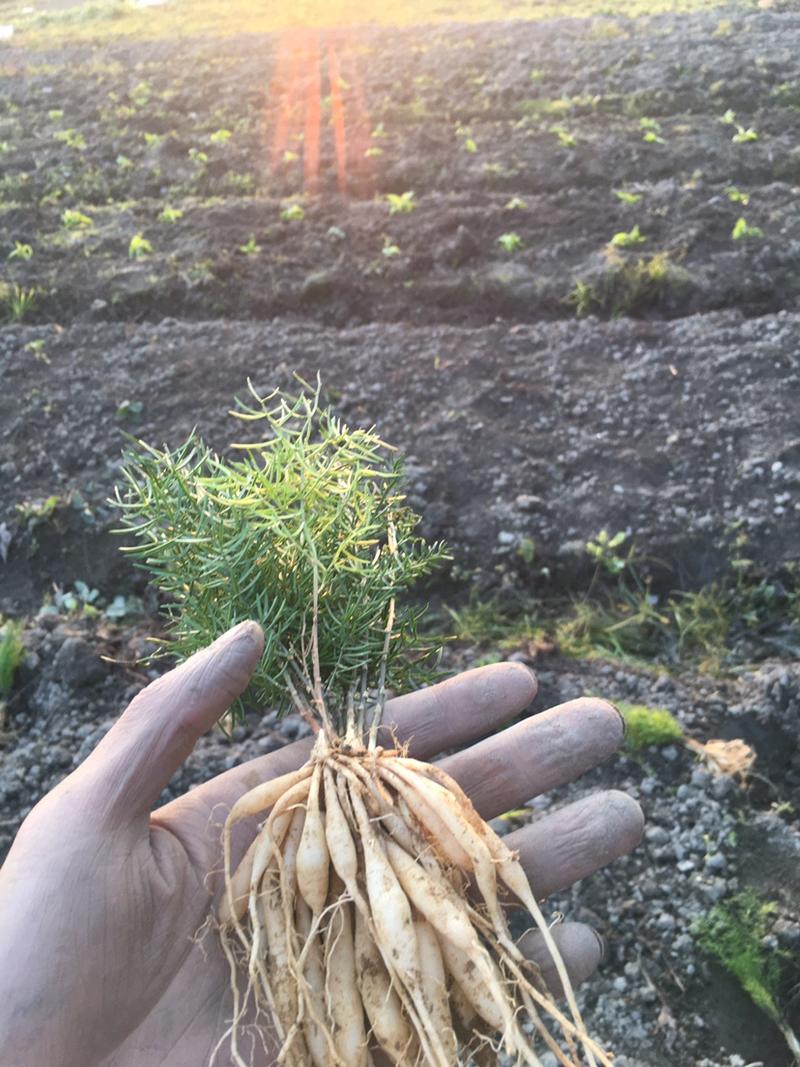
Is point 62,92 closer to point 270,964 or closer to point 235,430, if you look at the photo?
point 235,430

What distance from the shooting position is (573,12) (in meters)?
9.86

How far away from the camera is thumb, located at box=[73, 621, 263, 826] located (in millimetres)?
2016

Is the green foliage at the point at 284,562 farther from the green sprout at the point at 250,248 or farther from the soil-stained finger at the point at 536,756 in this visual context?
the green sprout at the point at 250,248

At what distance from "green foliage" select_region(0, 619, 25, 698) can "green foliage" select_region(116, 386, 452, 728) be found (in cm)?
129

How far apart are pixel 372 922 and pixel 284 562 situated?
973 millimetres

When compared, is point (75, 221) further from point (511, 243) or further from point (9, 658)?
point (9, 658)

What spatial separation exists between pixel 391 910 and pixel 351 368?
135 inches

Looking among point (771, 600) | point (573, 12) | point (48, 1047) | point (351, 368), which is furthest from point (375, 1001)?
point (573, 12)

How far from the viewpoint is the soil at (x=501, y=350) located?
3035mm

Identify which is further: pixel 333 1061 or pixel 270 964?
pixel 270 964

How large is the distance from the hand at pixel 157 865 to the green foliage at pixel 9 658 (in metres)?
1.45

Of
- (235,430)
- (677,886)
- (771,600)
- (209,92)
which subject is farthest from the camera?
(209,92)

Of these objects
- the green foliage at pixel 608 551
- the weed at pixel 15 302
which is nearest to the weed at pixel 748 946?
the green foliage at pixel 608 551

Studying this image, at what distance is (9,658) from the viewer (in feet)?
11.3
